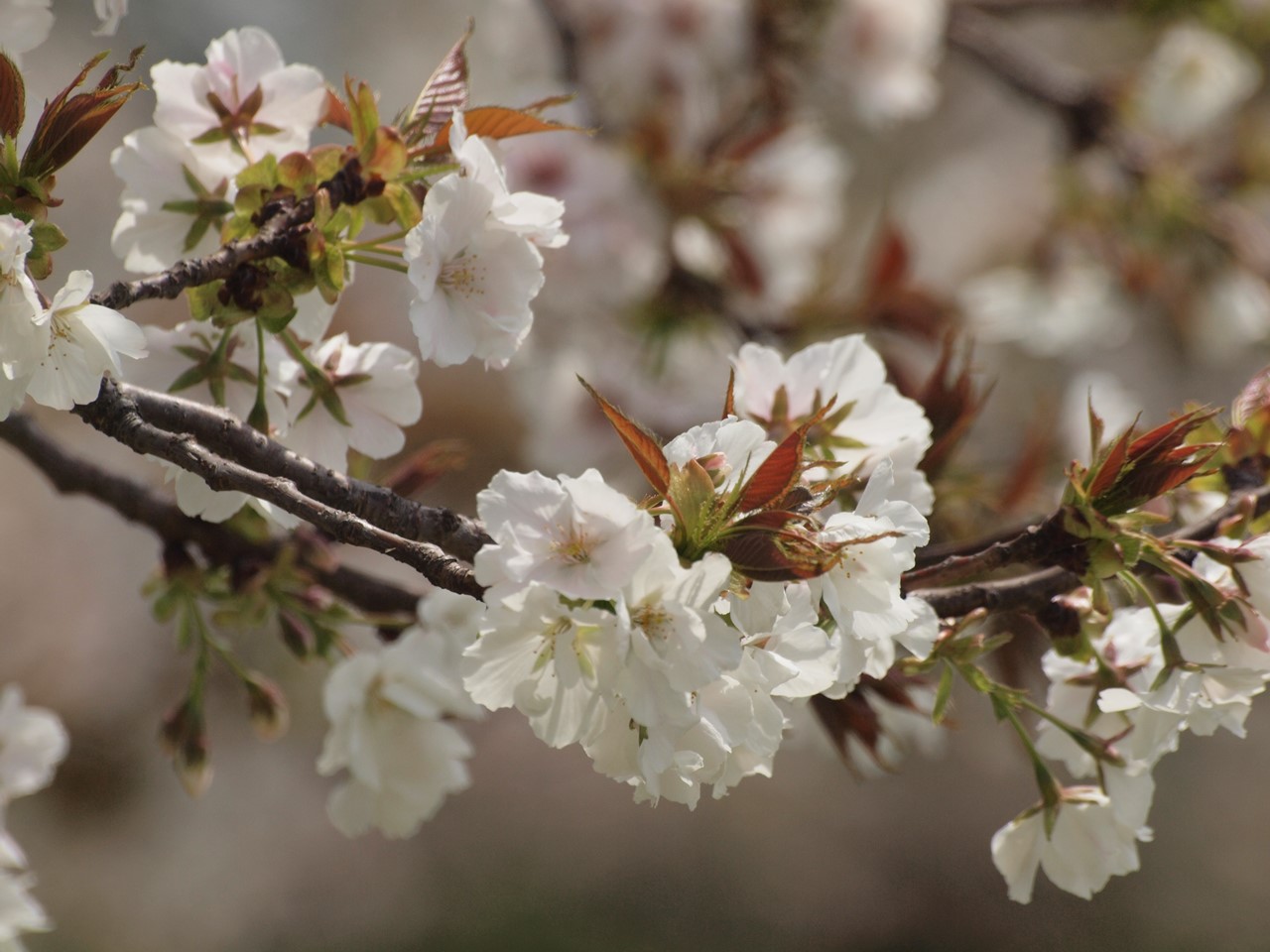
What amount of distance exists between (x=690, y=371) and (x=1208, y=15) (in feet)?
3.29

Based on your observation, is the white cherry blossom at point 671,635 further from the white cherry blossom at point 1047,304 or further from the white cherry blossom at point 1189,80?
the white cherry blossom at point 1189,80

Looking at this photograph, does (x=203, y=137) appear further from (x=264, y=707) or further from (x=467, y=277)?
(x=264, y=707)

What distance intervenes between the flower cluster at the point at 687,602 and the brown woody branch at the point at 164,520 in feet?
1.02

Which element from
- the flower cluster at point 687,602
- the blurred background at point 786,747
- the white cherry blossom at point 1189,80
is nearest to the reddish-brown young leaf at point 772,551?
the flower cluster at point 687,602

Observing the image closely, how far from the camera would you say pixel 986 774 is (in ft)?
12.9

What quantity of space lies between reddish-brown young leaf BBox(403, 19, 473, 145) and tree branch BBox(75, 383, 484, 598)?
19 centimetres

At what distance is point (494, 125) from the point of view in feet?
1.78

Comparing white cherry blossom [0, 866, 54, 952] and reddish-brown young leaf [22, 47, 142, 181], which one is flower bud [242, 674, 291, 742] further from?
reddish-brown young leaf [22, 47, 142, 181]

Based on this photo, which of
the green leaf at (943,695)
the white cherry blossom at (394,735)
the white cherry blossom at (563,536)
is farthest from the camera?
the white cherry blossom at (394,735)

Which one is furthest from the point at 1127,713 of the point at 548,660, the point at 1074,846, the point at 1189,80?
the point at 1189,80

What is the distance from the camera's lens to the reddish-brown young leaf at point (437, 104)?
0.55 m

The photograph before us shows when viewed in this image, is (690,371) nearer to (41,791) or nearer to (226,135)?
(226,135)

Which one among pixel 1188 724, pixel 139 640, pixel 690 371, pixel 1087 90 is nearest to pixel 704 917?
pixel 139 640

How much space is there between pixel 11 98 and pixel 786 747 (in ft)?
5.91
